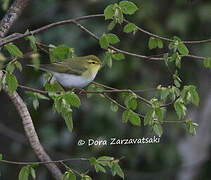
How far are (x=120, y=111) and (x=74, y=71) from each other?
49.9 inches

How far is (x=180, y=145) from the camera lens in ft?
11.1

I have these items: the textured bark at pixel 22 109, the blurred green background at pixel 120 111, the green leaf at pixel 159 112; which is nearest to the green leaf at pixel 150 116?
the green leaf at pixel 159 112

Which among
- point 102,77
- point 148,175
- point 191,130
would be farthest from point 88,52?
point 191,130

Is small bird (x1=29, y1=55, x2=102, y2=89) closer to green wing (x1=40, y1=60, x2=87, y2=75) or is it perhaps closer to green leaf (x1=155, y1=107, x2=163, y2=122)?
green wing (x1=40, y1=60, x2=87, y2=75)

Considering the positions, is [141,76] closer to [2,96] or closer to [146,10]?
[146,10]

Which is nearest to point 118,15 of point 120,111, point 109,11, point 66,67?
point 109,11

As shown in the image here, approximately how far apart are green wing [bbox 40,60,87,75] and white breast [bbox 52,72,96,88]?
17 millimetres

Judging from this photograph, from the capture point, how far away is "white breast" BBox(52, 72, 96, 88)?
5.58 ft

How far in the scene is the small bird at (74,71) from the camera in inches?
65.1

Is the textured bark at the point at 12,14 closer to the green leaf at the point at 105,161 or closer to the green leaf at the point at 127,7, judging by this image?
the green leaf at the point at 127,7

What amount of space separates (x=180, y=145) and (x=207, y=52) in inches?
32.7

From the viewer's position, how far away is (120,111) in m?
3.09

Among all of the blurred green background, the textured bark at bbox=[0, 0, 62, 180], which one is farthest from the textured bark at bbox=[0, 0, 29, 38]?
the blurred green background

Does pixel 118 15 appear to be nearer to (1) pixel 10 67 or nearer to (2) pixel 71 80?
(1) pixel 10 67
